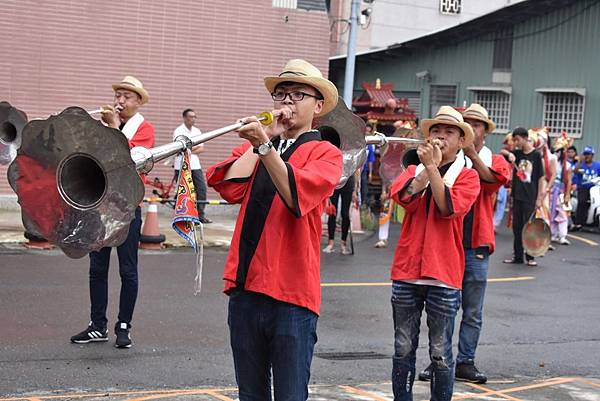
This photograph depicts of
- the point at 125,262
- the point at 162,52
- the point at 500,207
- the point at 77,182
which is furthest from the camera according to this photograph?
the point at 500,207

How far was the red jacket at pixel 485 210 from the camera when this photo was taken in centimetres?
740

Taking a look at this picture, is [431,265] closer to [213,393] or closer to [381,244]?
[213,393]

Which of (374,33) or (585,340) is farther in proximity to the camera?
(374,33)

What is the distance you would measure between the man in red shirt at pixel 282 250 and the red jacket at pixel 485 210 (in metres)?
2.84

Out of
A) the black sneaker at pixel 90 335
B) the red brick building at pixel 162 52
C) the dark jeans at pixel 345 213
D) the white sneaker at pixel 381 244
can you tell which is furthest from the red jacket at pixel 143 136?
the red brick building at pixel 162 52

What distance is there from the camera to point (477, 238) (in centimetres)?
740

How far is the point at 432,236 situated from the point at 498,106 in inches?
843

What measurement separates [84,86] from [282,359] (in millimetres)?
13575

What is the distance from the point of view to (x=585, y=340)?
31.9 ft

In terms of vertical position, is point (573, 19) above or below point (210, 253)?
above

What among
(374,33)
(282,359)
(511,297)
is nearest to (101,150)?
(282,359)

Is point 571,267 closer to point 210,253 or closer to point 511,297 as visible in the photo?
point 511,297

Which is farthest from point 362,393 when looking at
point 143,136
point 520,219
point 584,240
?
point 584,240

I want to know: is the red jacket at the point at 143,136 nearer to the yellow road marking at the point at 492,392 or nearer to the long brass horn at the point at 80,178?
the yellow road marking at the point at 492,392
